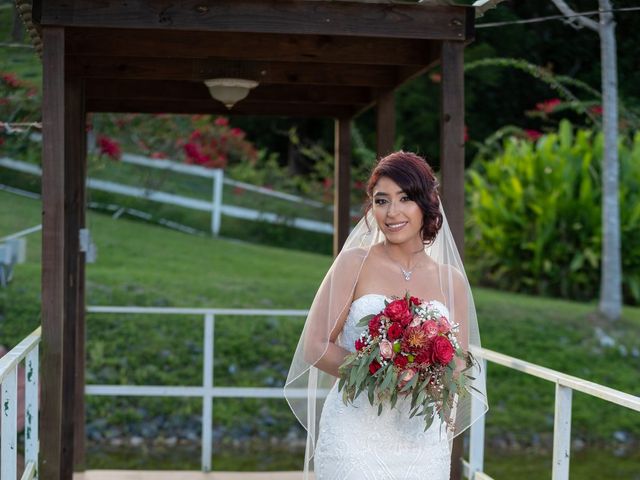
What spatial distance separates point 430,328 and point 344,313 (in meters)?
0.41

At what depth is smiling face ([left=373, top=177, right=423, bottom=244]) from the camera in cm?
349

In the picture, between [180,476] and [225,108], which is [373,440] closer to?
[180,476]

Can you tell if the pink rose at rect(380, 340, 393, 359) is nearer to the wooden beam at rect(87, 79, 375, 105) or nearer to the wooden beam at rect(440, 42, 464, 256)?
the wooden beam at rect(440, 42, 464, 256)

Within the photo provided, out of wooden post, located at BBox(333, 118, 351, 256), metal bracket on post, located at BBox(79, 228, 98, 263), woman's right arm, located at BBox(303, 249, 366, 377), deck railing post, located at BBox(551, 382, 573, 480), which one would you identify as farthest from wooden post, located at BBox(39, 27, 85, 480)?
wooden post, located at BBox(333, 118, 351, 256)

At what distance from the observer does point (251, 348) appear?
10.1m

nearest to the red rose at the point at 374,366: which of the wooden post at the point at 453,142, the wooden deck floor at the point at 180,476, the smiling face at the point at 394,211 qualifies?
the smiling face at the point at 394,211

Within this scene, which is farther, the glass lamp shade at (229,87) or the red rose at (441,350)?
the glass lamp shade at (229,87)

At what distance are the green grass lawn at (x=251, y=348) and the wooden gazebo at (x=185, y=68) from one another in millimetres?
2669

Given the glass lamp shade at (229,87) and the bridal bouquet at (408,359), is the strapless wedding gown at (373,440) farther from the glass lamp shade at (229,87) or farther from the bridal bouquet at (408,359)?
the glass lamp shade at (229,87)

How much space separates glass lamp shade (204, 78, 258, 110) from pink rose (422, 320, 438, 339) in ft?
8.67

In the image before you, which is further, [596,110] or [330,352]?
[596,110]

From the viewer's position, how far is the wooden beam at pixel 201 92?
6345 millimetres

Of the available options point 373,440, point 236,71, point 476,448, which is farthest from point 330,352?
point 236,71

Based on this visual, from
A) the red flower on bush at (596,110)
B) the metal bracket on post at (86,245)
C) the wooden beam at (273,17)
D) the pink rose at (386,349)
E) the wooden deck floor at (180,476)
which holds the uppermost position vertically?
the red flower on bush at (596,110)
